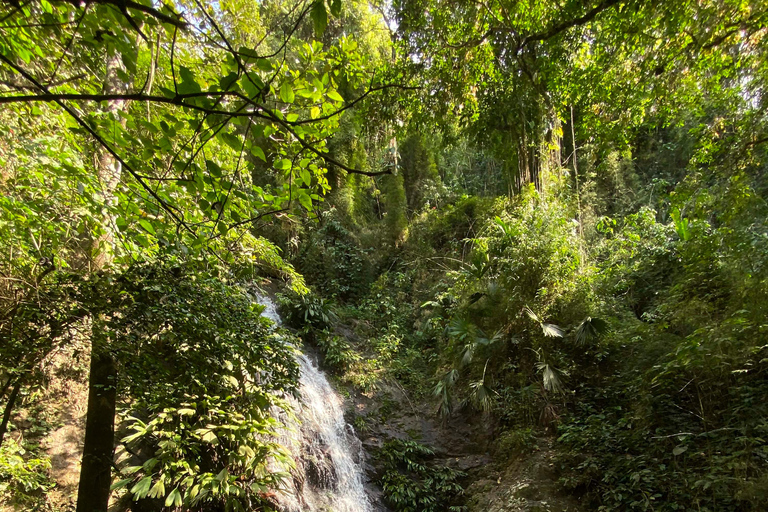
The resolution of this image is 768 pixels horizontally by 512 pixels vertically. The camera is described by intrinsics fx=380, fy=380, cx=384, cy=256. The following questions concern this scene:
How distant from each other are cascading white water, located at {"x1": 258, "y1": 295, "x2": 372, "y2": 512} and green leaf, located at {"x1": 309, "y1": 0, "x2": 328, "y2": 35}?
5.47m

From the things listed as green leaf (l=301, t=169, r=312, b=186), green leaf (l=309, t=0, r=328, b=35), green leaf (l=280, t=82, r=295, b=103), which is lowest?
green leaf (l=301, t=169, r=312, b=186)

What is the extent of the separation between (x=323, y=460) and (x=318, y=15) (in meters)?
7.10

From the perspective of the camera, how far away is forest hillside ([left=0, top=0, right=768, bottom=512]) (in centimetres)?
230

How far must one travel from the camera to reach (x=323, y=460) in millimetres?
6777

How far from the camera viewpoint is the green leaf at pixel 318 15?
1304 mm

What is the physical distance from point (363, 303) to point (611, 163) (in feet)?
32.5

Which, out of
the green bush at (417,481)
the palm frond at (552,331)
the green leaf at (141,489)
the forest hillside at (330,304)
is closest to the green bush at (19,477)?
the forest hillside at (330,304)

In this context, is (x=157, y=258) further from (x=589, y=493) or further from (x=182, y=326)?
(x=589, y=493)

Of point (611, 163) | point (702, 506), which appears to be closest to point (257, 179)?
point (611, 163)

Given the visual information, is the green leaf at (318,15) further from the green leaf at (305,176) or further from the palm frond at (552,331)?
the palm frond at (552,331)

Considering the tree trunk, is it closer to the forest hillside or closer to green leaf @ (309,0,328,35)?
the forest hillside

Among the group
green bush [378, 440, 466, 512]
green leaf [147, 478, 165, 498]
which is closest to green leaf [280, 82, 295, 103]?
green leaf [147, 478, 165, 498]

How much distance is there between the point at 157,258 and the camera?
3590 mm

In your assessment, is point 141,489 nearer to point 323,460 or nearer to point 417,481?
point 323,460
